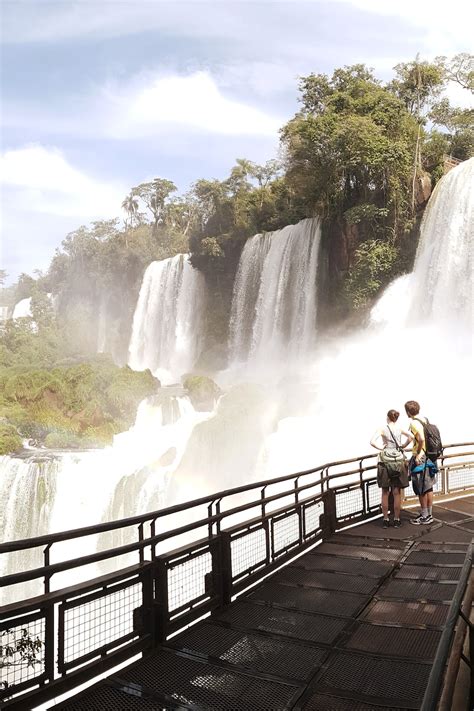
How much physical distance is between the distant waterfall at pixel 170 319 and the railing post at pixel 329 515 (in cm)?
4130

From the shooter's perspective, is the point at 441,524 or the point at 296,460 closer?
the point at 441,524

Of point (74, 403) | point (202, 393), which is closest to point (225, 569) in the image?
point (202, 393)

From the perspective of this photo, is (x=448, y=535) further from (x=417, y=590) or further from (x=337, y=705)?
(x=337, y=705)

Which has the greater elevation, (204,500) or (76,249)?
(76,249)

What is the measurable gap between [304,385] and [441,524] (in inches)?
706

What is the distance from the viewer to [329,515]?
26.6ft

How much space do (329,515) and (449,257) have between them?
828 inches

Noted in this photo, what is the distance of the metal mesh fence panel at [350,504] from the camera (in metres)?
8.85

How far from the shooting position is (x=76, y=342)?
67.4 metres

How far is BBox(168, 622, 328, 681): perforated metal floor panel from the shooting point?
3972 mm

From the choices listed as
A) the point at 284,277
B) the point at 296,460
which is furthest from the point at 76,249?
the point at 296,460

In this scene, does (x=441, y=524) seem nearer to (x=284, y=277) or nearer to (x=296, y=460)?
(x=296, y=460)

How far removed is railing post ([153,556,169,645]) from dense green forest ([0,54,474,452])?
88.3 feet

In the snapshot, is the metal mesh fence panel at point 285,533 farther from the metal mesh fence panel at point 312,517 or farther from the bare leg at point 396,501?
the bare leg at point 396,501
